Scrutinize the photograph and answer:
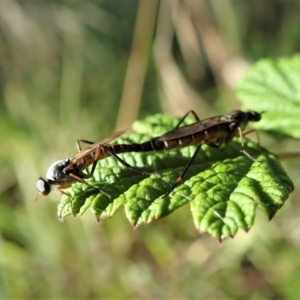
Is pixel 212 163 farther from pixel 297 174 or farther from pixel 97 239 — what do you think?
pixel 297 174

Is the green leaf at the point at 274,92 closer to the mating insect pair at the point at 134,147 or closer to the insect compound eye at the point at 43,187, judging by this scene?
the mating insect pair at the point at 134,147

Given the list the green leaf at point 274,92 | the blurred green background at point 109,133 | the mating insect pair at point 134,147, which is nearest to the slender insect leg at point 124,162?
the mating insect pair at point 134,147

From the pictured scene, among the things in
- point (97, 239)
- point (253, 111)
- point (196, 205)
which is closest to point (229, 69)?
point (97, 239)

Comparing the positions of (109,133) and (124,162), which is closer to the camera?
(124,162)

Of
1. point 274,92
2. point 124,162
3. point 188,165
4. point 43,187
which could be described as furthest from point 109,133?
point 188,165

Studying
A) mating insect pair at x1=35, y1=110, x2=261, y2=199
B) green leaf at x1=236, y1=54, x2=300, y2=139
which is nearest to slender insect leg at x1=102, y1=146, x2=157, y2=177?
mating insect pair at x1=35, y1=110, x2=261, y2=199

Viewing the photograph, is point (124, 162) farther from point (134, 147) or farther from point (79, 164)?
point (79, 164)

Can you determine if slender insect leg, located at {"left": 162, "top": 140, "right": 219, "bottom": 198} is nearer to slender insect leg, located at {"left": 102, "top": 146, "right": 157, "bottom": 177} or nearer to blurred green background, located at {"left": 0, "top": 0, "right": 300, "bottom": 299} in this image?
slender insect leg, located at {"left": 102, "top": 146, "right": 157, "bottom": 177}
